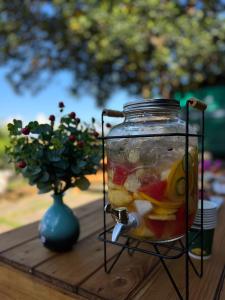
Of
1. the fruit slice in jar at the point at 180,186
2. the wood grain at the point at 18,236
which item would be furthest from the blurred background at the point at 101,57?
the fruit slice in jar at the point at 180,186

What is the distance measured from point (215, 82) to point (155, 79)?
1505mm

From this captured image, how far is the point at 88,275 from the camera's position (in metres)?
0.67

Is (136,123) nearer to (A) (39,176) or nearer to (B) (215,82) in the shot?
(A) (39,176)

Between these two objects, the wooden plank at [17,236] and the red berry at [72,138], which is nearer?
the red berry at [72,138]

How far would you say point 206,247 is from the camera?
29.0 inches

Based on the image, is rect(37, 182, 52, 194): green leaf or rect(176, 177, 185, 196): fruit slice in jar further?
rect(37, 182, 52, 194): green leaf

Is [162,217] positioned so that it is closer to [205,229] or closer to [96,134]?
[205,229]

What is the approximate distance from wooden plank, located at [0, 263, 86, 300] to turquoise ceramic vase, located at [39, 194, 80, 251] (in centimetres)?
11

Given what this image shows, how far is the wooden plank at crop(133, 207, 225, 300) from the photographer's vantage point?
585 mm

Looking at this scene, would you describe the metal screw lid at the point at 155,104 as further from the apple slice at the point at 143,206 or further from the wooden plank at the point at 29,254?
the wooden plank at the point at 29,254

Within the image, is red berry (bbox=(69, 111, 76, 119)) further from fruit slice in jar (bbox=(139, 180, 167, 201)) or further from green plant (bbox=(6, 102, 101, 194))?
fruit slice in jar (bbox=(139, 180, 167, 201))

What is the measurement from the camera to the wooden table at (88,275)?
602mm

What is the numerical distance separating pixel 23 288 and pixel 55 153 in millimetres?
379

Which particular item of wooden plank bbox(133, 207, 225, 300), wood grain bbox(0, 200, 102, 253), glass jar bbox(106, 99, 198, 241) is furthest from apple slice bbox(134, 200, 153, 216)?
wood grain bbox(0, 200, 102, 253)
